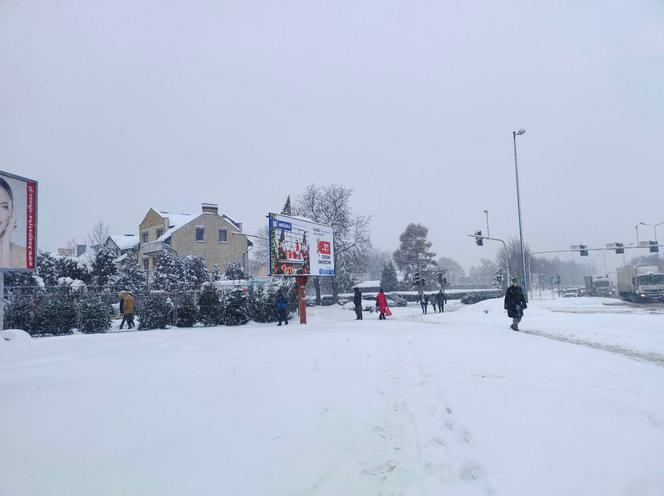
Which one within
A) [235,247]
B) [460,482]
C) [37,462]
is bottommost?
[460,482]

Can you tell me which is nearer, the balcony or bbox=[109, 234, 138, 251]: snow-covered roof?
the balcony

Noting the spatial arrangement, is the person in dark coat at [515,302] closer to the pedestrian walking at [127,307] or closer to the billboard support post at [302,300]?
the billboard support post at [302,300]

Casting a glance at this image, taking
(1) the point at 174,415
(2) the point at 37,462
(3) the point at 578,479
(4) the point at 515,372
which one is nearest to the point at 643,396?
(4) the point at 515,372

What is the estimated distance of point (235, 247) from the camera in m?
56.3

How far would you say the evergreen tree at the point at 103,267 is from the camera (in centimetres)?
3688

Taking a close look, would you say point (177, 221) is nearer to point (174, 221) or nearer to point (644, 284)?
point (174, 221)

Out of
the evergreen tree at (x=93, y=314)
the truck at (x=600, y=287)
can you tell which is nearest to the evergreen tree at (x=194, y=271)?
the evergreen tree at (x=93, y=314)

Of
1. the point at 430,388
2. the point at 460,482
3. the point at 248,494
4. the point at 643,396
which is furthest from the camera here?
the point at 430,388

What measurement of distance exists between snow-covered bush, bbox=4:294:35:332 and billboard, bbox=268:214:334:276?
9539 mm

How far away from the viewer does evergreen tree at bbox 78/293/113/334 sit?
64.0 feet

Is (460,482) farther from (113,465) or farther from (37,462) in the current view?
(37,462)

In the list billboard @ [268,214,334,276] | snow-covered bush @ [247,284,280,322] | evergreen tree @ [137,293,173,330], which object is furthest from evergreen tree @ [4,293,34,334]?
billboard @ [268,214,334,276]

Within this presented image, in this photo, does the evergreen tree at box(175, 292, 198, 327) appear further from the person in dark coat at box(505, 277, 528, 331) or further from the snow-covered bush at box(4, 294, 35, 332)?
the person in dark coat at box(505, 277, 528, 331)

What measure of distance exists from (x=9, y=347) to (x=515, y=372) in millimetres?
11555
